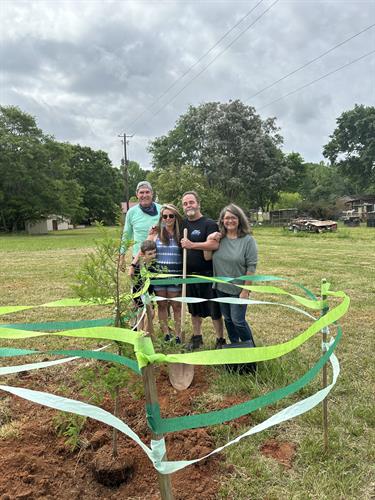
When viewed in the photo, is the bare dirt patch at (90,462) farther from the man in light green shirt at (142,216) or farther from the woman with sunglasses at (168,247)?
the man in light green shirt at (142,216)

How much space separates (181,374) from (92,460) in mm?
971

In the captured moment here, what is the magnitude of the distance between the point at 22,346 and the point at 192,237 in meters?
2.39

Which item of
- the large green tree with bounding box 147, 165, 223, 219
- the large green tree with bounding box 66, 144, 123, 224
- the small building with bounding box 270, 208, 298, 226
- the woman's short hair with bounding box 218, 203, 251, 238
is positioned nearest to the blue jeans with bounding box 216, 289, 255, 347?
the woman's short hair with bounding box 218, 203, 251, 238

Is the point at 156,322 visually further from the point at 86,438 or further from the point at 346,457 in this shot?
the point at 346,457

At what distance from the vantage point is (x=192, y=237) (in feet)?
12.6

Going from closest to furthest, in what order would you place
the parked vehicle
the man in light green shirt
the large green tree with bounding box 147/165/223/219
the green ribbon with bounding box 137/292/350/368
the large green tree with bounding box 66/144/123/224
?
the green ribbon with bounding box 137/292/350/368
the man in light green shirt
the parked vehicle
the large green tree with bounding box 147/165/223/219
the large green tree with bounding box 66/144/123/224

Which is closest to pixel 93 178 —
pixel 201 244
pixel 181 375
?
pixel 201 244

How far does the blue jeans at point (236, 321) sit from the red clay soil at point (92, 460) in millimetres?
856

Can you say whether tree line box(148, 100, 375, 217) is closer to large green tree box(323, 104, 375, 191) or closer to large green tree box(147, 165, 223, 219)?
large green tree box(147, 165, 223, 219)

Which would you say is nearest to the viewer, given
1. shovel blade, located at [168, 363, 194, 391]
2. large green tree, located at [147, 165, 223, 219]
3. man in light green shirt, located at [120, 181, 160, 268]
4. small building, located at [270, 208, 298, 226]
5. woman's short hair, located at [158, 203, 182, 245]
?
shovel blade, located at [168, 363, 194, 391]

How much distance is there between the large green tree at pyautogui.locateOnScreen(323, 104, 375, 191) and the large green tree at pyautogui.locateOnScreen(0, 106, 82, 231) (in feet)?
112

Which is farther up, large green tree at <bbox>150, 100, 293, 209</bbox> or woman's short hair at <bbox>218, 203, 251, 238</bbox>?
large green tree at <bbox>150, 100, 293, 209</bbox>

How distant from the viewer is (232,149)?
127ft

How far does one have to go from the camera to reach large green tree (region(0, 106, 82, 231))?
3734 centimetres
